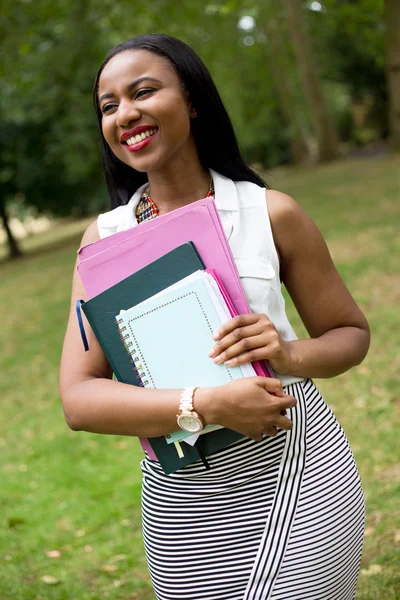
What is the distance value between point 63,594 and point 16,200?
23.4m

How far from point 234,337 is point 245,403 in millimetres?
150

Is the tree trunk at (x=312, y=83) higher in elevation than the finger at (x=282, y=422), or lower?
lower

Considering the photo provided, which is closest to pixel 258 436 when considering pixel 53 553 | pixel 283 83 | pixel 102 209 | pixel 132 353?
Result: pixel 132 353

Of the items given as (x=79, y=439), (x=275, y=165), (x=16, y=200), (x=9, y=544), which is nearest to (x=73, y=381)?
(x=9, y=544)

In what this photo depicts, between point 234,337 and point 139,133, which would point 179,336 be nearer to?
point 234,337

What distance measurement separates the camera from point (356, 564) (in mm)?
1975

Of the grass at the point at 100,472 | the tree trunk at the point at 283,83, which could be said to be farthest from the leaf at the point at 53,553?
the tree trunk at the point at 283,83

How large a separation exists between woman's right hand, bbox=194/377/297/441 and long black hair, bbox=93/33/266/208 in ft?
2.10

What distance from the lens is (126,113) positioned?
1.85 metres

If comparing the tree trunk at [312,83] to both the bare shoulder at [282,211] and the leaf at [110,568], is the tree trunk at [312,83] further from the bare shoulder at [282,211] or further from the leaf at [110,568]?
the bare shoulder at [282,211]

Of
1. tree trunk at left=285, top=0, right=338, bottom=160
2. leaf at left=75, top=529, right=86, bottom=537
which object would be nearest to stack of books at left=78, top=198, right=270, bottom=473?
leaf at left=75, top=529, right=86, bottom=537

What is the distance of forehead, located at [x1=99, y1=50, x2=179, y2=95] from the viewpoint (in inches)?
73.5

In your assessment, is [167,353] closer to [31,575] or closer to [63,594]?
[63,594]

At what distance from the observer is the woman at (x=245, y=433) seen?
1.82m
